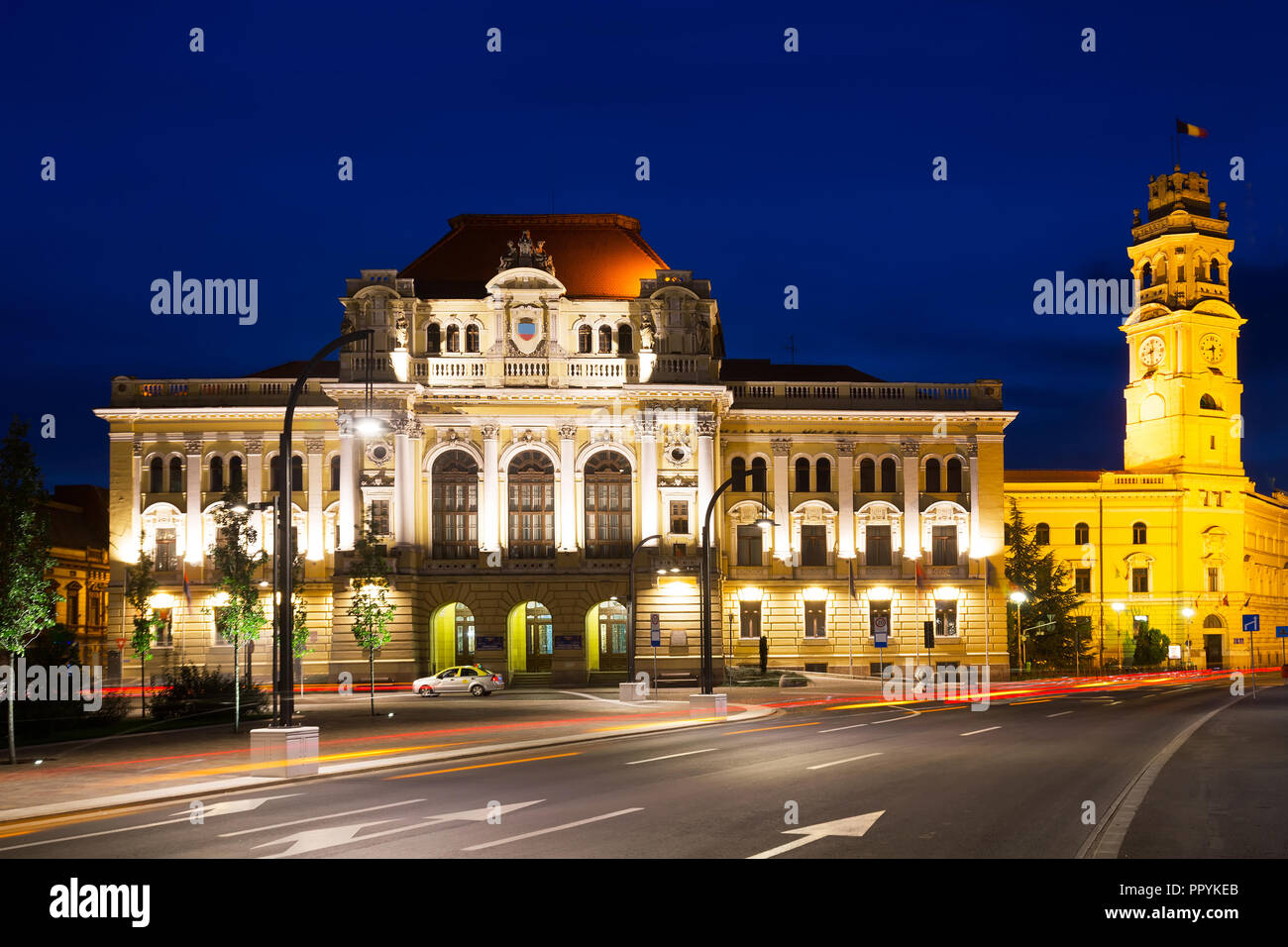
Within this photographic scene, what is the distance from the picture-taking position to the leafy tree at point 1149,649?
85812 mm

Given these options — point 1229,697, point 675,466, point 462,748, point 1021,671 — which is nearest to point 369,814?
point 462,748

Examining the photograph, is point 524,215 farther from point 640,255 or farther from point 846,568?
point 846,568

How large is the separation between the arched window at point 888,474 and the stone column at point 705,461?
11668 mm

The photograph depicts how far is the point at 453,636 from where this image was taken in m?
67.1

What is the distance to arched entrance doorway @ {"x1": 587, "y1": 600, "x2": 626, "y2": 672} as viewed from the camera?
67.5 meters

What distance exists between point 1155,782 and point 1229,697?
3247 cm

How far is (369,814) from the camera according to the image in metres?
18.0

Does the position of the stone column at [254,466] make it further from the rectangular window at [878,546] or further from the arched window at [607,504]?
the rectangular window at [878,546]

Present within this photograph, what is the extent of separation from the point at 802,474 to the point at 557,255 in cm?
1705

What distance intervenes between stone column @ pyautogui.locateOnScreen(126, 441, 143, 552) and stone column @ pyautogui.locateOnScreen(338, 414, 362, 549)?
38.3 feet

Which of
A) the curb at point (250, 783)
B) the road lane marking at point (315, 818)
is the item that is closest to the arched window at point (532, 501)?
the curb at point (250, 783)

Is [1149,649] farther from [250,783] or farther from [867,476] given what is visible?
[250,783]

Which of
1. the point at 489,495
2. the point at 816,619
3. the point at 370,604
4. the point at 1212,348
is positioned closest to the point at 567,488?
the point at 489,495

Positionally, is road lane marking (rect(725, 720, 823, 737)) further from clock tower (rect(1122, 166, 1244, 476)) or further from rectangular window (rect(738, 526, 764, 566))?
clock tower (rect(1122, 166, 1244, 476))
